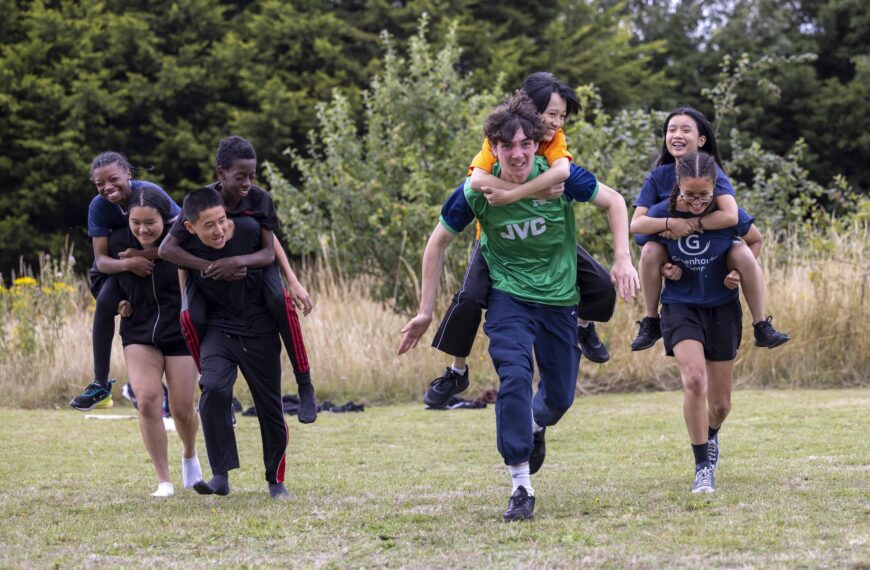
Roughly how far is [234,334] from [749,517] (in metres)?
2.81

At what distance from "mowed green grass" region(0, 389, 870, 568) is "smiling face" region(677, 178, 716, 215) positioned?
4.78ft

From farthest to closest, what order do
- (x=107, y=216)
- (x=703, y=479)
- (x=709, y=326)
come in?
(x=107, y=216)
(x=709, y=326)
(x=703, y=479)

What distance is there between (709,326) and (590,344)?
26.1 inches

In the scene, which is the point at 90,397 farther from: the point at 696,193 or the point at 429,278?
the point at 696,193

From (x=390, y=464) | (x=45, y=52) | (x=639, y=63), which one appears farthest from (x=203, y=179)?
(x=390, y=464)

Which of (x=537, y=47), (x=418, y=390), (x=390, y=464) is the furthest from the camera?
(x=537, y=47)

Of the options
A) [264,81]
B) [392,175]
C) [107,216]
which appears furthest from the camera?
[264,81]

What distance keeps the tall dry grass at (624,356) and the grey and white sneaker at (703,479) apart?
21.9 ft

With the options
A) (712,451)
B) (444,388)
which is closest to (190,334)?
(444,388)

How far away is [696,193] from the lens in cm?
615

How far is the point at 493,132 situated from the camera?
5598mm

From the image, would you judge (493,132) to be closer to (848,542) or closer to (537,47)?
(848,542)

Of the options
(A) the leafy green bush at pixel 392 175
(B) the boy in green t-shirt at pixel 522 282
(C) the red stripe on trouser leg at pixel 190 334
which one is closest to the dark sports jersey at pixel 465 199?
(B) the boy in green t-shirt at pixel 522 282

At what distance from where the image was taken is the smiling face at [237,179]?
6.39m
